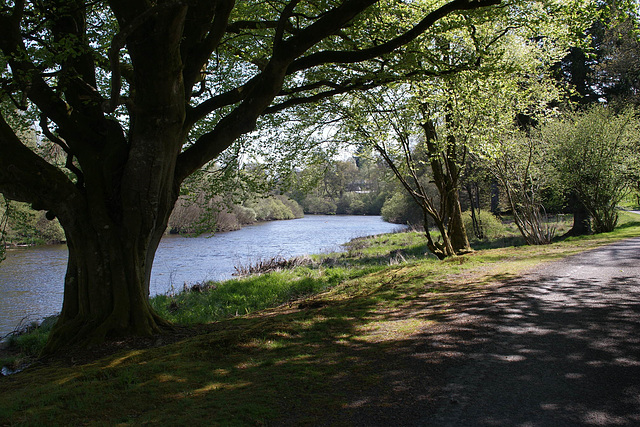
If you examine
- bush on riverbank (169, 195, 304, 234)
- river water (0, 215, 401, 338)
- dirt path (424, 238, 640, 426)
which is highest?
bush on riverbank (169, 195, 304, 234)

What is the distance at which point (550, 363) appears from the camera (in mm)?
3803

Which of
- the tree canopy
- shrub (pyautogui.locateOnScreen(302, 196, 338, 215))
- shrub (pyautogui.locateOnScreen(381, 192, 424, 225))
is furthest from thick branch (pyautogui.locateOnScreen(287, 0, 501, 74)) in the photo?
shrub (pyautogui.locateOnScreen(302, 196, 338, 215))

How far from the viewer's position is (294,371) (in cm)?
410

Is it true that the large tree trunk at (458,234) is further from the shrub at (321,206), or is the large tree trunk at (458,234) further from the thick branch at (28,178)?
the shrub at (321,206)

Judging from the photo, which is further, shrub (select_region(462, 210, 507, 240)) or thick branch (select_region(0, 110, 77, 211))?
shrub (select_region(462, 210, 507, 240))

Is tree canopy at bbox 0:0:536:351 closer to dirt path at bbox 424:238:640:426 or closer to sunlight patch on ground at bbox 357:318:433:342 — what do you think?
sunlight patch on ground at bbox 357:318:433:342

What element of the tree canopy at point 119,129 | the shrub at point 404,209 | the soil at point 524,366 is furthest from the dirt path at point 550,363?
the shrub at point 404,209

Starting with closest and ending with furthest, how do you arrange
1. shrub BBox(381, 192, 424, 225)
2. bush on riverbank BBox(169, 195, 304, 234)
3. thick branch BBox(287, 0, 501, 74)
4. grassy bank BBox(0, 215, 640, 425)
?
grassy bank BBox(0, 215, 640, 425) < thick branch BBox(287, 0, 501, 74) < bush on riverbank BBox(169, 195, 304, 234) < shrub BBox(381, 192, 424, 225)

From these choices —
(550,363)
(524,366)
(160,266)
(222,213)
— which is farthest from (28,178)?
(222,213)

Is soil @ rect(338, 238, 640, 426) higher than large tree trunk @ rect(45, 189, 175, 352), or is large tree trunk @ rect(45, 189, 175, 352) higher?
large tree trunk @ rect(45, 189, 175, 352)

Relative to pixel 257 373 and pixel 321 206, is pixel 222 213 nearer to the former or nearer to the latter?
pixel 257 373

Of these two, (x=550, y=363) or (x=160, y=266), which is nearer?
Result: (x=550, y=363)

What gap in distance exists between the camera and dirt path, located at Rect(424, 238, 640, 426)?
9.73 ft

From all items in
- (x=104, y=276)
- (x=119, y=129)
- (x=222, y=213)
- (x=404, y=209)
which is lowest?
(x=104, y=276)
